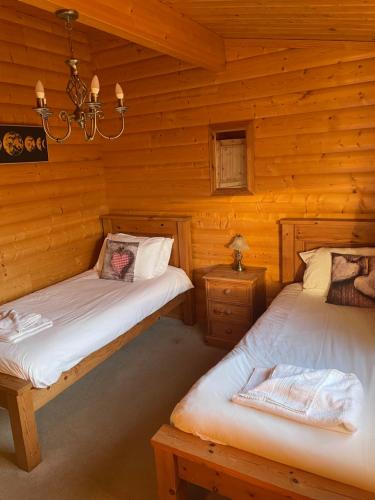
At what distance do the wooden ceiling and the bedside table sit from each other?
1.76 metres

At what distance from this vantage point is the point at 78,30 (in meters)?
3.65

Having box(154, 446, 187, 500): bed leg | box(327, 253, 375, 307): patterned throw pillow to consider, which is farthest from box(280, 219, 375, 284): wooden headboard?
box(154, 446, 187, 500): bed leg

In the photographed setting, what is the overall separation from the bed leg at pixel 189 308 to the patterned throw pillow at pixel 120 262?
2.07 ft

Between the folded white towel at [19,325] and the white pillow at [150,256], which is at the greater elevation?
the white pillow at [150,256]

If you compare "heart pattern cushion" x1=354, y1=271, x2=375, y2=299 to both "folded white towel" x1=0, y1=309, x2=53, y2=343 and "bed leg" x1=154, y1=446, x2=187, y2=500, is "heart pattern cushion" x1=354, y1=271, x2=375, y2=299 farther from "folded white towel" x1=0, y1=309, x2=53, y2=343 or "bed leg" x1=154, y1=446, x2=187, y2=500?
"folded white towel" x1=0, y1=309, x2=53, y2=343

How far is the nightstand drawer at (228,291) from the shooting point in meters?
3.22

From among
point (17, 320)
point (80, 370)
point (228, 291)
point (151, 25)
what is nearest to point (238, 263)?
point (228, 291)

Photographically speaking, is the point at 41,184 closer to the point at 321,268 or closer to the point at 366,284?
the point at 321,268

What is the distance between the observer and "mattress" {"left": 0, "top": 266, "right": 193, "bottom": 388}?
2219 millimetres

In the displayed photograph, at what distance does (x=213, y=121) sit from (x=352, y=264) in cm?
162

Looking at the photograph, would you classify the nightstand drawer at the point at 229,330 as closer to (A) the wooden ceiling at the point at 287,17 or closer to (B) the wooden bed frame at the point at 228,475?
(B) the wooden bed frame at the point at 228,475

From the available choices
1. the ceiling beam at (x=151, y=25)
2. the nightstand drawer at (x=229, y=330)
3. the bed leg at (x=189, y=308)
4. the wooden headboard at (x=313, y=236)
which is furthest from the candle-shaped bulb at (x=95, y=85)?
the bed leg at (x=189, y=308)

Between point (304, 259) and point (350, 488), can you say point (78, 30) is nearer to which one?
point (304, 259)

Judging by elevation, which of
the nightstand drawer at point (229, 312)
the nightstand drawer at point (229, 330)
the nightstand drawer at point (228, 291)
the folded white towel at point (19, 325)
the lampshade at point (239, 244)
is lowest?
the nightstand drawer at point (229, 330)
